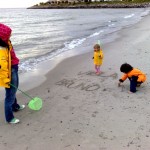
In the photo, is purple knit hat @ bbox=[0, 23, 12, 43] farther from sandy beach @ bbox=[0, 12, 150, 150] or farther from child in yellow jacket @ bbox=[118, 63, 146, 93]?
child in yellow jacket @ bbox=[118, 63, 146, 93]

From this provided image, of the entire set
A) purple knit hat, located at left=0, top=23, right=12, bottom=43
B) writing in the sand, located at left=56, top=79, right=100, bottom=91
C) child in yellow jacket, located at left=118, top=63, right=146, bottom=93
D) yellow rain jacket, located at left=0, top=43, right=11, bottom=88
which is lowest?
writing in the sand, located at left=56, top=79, right=100, bottom=91

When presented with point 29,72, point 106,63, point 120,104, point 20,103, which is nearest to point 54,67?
point 29,72

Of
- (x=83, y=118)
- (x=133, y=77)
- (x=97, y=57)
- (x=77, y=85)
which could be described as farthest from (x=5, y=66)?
(x=97, y=57)

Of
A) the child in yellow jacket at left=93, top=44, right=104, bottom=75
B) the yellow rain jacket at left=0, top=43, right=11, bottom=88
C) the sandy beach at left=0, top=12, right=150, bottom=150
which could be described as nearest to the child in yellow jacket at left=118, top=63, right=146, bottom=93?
the sandy beach at left=0, top=12, right=150, bottom=150

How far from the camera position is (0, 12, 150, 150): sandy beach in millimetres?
4879

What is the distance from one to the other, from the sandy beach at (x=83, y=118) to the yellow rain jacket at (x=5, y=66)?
0.88m

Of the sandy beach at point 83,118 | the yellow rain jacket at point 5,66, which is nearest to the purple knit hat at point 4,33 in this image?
the yellow rain jacket at point 5,66

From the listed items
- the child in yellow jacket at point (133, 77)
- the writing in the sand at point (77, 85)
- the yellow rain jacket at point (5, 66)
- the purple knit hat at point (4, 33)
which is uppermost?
the purple knit hat at point (4, 33)

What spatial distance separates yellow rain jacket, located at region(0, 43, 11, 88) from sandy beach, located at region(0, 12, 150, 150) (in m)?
0.88

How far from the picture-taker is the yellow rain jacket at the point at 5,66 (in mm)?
5367

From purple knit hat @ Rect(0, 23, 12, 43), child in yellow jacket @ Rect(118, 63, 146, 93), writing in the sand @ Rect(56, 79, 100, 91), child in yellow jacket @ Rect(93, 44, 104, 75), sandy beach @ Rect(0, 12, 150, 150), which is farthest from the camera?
child in yellow jacket @ Rect(93, 44, 104, 75)

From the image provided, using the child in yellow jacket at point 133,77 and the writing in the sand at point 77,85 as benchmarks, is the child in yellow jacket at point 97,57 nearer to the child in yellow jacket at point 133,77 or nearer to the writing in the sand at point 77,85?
the writing in the sand at point 77,85

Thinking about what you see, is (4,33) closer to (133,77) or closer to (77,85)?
(77,85)

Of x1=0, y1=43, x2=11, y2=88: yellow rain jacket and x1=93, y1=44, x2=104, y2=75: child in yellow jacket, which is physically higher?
x1=0, y1=43, x2=11, y2=88: yellow rain jacket
